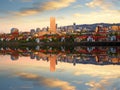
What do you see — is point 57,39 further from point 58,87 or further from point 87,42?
point 58,87

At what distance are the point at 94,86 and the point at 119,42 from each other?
119 m

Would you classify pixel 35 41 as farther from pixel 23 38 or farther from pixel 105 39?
pixel 105 39

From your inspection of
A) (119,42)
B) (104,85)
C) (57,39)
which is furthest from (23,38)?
(104,85)

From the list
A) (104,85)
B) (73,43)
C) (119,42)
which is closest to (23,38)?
(73,43)

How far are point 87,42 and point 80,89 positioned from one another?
12665 cm

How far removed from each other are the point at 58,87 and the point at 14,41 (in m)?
148

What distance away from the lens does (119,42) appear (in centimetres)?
13662

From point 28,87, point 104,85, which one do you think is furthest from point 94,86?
point 28,87

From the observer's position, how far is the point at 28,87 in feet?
60.3

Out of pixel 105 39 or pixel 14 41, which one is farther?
pixel 14 41

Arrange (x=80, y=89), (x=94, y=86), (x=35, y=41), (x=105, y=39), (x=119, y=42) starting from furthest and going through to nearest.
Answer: (x=35, y=41)
(x=105, y=39)
(x=119, y=42)
(x=94, y=86)
(x=80, y=89)

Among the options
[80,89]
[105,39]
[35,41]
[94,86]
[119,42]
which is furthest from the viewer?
[35,41]

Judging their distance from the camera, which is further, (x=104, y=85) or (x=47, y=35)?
(x=47, y=35)

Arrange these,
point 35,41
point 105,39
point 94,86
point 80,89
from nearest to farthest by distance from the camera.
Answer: point 80,89
point 94,86
point 105,39
point 35,41
